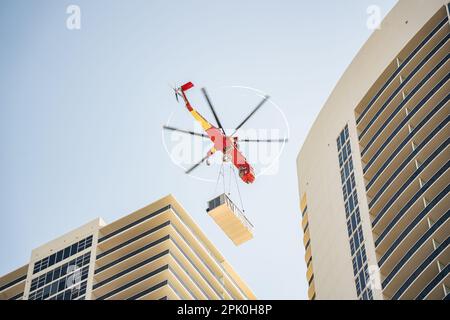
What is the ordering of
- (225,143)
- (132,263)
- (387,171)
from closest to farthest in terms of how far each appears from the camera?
(225,143), (387,171), (132,263)

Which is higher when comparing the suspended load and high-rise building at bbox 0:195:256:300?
high-rise building at bbox 0:195:256:300

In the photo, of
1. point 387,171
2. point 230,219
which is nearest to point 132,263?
point 387,171

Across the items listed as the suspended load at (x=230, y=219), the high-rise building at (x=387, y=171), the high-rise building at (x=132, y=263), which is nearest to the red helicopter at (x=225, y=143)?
the suspended load at (x=230, y=219)

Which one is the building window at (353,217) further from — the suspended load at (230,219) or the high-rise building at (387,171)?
the suspended load at (230,219)

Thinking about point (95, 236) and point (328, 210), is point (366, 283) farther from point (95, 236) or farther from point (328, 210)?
point (95, 236)

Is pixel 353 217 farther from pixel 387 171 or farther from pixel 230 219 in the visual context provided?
Answer: pixel 230 219

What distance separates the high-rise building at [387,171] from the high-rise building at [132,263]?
2232 centimetres

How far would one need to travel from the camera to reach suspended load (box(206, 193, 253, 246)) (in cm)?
7425

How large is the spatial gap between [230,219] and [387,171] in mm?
22832

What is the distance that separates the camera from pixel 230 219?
75562 mm

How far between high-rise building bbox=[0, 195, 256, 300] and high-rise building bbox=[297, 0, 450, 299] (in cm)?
2232

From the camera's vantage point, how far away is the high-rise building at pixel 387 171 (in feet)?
264

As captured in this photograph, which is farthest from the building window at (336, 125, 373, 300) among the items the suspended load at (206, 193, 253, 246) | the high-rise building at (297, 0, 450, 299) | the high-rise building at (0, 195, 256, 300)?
the high-rise building at (0, 195, 256, 300)

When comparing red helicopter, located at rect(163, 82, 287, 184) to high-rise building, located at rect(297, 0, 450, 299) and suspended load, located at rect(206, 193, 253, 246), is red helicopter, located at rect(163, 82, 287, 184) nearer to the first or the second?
suspended load, located at rect(206, 193, 253, 246)
